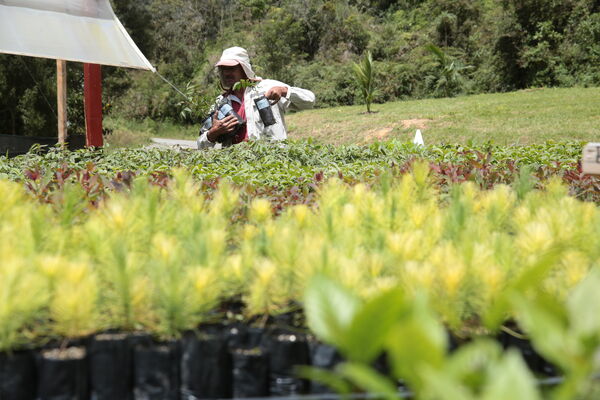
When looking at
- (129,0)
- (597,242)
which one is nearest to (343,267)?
(597,242)

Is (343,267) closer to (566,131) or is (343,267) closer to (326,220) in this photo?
(326,220)

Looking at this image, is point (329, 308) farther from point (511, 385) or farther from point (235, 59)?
point (235, 59)

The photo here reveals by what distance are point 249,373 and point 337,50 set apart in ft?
90.5

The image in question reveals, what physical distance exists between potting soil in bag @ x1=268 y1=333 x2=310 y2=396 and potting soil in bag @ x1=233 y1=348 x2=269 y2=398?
0.05 feet

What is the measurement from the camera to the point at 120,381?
3.45 feet

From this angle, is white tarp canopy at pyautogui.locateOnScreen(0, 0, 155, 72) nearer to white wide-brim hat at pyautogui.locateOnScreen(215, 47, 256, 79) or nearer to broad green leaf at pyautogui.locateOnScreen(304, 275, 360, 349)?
white wide-brim hat at pyautogui.locateOnScreen(215, 47, 256, 79)

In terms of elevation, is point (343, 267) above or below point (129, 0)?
below

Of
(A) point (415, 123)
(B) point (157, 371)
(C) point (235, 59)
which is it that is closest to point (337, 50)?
(A) point (415, 123)

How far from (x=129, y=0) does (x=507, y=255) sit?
24689mm

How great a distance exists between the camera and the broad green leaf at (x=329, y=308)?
2.72ft

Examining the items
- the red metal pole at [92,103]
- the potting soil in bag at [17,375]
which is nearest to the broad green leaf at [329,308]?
the potting soil in bag at [17,375]

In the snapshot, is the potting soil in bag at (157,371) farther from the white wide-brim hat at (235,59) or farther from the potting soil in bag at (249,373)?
the white wide-brim hat at (235,59)

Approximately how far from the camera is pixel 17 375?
3.27ft

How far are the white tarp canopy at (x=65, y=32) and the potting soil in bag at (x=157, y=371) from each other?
597 cm
